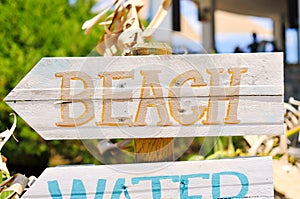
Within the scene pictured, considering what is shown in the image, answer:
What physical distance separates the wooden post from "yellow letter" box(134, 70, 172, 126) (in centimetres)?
11

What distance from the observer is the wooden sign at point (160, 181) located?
122 centimetres

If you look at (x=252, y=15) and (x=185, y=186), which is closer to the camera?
(x=185, y=186)

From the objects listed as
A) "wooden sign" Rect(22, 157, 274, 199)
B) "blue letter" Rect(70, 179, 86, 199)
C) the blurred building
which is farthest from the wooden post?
the blurred building

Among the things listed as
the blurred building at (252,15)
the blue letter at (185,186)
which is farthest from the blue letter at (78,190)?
the blurred building at (252,15)

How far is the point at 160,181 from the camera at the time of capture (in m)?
1.23

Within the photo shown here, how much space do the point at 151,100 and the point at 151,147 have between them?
17 centimetres

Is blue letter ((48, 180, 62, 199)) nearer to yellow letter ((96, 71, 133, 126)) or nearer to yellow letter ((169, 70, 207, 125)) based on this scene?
yellow letter ((96, 71, 133, 126))

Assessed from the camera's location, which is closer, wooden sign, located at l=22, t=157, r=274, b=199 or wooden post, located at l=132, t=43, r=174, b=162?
wooden sign, located at l=22, t=157, r=274, b=199

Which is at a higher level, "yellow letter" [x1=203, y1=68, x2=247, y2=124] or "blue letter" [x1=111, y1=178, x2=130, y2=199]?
"yellow letter" [x1=203, y1=68, x2=247, y2=124]

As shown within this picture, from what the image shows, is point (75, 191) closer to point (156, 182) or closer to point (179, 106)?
point (156, 182)

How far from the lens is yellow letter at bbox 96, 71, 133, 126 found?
4.02 ft

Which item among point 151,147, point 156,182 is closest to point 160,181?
point 156,182

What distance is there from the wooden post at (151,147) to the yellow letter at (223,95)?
16 centimetres

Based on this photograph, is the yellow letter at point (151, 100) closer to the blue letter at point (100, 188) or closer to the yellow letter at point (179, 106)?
the yellow letter at point (179, 106)
